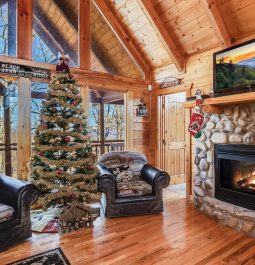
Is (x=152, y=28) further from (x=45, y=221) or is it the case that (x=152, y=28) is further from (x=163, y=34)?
(x=45, y=221)

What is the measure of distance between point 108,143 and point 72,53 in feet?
7.39

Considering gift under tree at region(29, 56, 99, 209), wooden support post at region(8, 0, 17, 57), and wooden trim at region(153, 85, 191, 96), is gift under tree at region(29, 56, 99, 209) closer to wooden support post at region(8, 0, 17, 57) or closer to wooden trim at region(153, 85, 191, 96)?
wooden support post at region(8, 0, 17, 57)

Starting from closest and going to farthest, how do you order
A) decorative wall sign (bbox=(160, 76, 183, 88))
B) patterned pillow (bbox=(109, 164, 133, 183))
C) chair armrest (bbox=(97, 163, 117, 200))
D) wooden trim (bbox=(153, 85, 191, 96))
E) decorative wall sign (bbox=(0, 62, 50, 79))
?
chair armrest (bbox=(97, 163, 117, 200)), decorative wall sign (bbox=(0, 62, 50, 79)), patterned pillow (bbox=(109, 164, 133, 183)), wooden trim (bbox=(153, 85, 191, 96)), decorative wall sign (bbox=(160, 76, 183, 88))

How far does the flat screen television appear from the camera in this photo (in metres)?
2.96

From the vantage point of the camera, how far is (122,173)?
3.63m

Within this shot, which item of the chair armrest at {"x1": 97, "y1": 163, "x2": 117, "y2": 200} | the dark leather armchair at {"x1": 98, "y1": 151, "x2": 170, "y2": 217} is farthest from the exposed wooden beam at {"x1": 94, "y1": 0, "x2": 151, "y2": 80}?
the chair armrest at {"x1": 97, "y1": 163, "x2": 117, "y2": 200}

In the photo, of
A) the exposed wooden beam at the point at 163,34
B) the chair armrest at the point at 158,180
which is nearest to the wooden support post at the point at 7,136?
the chair armrest at the point at 158,180

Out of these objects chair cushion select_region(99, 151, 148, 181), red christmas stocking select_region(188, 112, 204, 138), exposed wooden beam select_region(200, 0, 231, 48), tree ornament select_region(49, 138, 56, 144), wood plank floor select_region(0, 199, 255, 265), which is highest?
exposed wooden beam select_region(200, 0, 231, 48)

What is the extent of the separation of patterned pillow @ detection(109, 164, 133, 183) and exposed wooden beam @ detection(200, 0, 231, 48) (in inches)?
98.9

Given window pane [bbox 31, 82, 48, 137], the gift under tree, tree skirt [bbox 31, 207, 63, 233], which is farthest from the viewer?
window pane [bbox 31, 82, 48, 137]

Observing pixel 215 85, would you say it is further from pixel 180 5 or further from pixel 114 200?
pixel 114 200

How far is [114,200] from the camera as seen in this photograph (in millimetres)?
3178

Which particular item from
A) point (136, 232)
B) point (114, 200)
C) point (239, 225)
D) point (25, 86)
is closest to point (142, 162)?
point (114, 200)

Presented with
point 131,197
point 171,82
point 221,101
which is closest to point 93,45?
point 171,82
